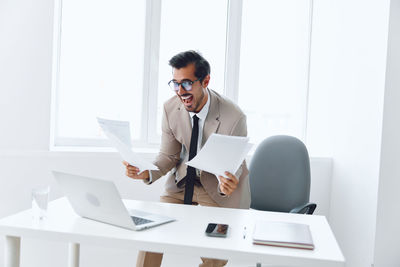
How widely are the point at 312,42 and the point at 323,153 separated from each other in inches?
36.1

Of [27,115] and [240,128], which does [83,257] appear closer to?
[27,115]

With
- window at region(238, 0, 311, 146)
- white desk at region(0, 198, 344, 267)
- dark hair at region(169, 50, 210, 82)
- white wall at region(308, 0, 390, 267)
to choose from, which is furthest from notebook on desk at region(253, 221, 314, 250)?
window at region(238, 0, 311, 146)

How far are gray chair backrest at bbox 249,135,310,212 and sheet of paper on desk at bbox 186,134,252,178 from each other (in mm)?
784

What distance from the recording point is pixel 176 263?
2.82 metres

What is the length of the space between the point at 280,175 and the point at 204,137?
1.87ft

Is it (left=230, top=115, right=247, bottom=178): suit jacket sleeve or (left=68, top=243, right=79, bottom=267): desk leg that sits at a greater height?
(left=230, top=115, right=247, bottom=178): suit jacket sleeve

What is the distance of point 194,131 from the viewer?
2.22 meters

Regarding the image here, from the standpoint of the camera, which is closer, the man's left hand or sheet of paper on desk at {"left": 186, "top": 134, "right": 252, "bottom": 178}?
sheet of paper on desk at {"left": 186, "top": 134, "right": 252, "bottom": 178}

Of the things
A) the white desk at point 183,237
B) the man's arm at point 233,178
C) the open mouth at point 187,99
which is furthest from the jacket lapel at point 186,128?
the white desk at point 183,237

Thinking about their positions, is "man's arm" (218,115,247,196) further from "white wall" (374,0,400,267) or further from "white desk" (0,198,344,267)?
"white wall" (374,0,400,267)

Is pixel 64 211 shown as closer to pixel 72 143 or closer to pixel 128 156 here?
pixel 128 156

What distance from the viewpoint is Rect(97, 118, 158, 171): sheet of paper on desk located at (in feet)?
5.66

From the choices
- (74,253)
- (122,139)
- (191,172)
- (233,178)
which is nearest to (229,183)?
(233,178)

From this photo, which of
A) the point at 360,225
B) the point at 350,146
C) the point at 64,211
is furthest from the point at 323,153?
the point at 64,211
